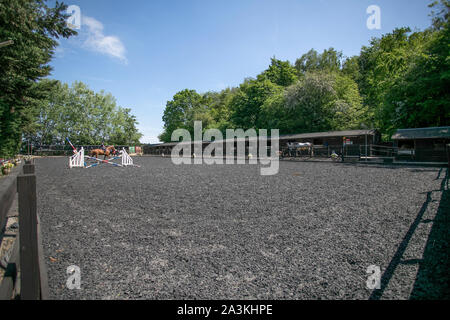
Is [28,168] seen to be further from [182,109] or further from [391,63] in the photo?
[182,109]

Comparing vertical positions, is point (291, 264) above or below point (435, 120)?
below

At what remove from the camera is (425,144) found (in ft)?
72.2

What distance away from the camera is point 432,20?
2531cm

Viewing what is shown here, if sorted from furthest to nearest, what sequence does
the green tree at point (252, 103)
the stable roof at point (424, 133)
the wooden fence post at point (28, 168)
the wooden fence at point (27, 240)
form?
the green tree at point (252, 103), the stable roof at point (424, 133), the wooden fence post at point (28, 168), the wooden fence at point (27, 240)

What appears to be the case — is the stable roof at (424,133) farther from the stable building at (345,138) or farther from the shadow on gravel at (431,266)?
the shadow on gravel at (431,266)

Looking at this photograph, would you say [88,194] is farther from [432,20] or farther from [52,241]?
[432,20]

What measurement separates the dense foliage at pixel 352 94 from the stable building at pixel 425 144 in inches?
87.1

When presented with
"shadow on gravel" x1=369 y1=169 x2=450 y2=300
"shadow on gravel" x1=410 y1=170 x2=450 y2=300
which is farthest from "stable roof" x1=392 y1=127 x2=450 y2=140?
"shadow on gravel" x1=410 y1=170 x2=450 y2=300

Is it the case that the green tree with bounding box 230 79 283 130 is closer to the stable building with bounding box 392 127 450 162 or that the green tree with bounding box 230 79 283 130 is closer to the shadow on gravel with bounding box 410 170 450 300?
the stable building with bounding box 392 127 450 162

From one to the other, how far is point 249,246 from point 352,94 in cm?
4099

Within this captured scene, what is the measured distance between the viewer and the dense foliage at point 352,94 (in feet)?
75.4

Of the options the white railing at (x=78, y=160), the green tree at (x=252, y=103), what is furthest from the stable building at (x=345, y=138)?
the white railing at (x=78, y=160)
